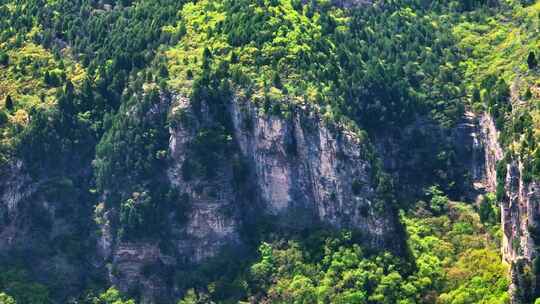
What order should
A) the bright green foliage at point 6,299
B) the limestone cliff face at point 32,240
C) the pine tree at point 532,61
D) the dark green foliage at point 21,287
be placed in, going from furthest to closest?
1. the limestone cliff face at point 32,240
2. the pine tree at point 532,61
3. the dark green foliage at point 21,287
4. the bright green foliage at point 6,299

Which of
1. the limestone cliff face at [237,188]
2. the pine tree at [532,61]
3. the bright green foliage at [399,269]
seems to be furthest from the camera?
the limestone cliff face at [237,188]

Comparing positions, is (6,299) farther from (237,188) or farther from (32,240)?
(237,188)

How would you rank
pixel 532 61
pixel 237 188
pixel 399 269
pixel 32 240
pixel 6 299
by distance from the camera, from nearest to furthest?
1. pixel 399 269
2. pixel 6 299
3. pixel 532 61
4. pixel 237 188
5. pixel 32 240

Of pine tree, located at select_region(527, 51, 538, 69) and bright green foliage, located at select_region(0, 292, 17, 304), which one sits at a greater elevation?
pine tree, located at select_region(527, 51, 538, 69)

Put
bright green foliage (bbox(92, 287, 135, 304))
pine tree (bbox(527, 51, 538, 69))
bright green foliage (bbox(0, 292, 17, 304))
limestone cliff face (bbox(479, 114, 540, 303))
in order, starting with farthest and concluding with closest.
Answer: bright green foliage (bbox(92, 287, 135, 304))
pine tree (bbox(527, 51, 538, 69))
bright green foliage (bbox(0, 292, 17, 304))
limestone cliff face (bbox(479, 114, 540, 303))

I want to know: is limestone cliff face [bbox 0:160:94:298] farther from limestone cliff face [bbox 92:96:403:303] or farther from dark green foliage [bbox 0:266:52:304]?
limestone cliff face [bbox 92:96:403:303]

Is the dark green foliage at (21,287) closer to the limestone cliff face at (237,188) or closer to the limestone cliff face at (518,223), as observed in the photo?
the limestone cliff face at (237,188)

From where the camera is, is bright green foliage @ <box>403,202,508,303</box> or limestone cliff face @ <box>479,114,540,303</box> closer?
limestone cliff face @ <box>479,114,540,303</box>

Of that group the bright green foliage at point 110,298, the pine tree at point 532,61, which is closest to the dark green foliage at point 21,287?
the bright green foliage at point 110,298

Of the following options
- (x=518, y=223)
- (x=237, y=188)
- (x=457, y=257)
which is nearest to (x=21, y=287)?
(x=237, y=188)

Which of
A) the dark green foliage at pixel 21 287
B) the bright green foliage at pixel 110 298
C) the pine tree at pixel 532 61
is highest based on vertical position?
the pine tree at pixel 532 61

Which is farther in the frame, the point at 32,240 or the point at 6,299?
the point at 32,240

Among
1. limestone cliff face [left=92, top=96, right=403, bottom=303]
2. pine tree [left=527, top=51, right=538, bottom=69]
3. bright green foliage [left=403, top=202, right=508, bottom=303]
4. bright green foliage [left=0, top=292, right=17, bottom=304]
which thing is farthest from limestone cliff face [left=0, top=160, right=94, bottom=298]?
pine tree [left=527, top=51, right=538, bottom=69]
